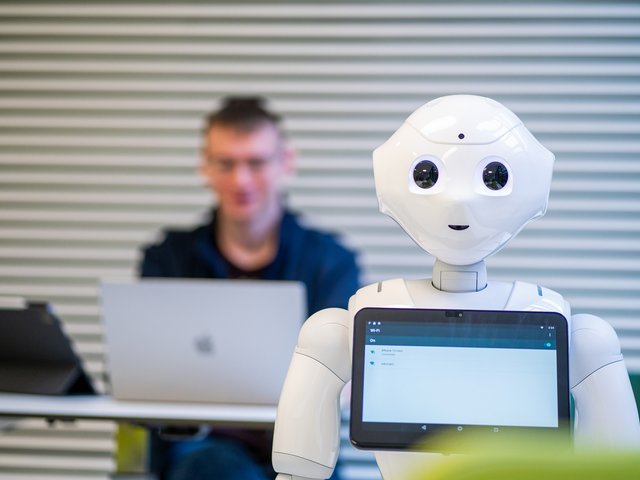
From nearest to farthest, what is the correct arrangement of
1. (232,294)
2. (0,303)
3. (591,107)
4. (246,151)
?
1. (232,294)
2. (0,303)
3. (246,151)
4. (591,107)

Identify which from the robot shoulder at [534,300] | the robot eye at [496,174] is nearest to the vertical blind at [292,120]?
the robot shoulder at [534,300]

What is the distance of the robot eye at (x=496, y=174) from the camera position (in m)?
1.96

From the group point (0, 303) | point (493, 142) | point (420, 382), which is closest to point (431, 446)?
point (420, 382)

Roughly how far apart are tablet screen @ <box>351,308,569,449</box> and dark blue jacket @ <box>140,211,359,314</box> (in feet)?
4.73

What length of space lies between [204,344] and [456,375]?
37.7 inches

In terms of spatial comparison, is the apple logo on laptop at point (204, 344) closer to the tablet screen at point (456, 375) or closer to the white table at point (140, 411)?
the white table at point (140, 411)

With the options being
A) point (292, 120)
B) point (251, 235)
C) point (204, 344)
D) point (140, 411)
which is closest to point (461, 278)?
point (204, 344)

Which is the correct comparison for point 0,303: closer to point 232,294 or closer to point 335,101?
point 232,294

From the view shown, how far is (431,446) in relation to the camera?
192 centimetres

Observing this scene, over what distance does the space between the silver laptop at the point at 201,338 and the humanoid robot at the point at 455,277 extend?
0.60 meters

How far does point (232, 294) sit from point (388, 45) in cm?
224

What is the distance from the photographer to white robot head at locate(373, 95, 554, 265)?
196 cm

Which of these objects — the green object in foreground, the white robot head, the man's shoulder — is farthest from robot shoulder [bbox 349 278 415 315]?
the man's shoulder

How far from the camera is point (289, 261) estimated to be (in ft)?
11.8
